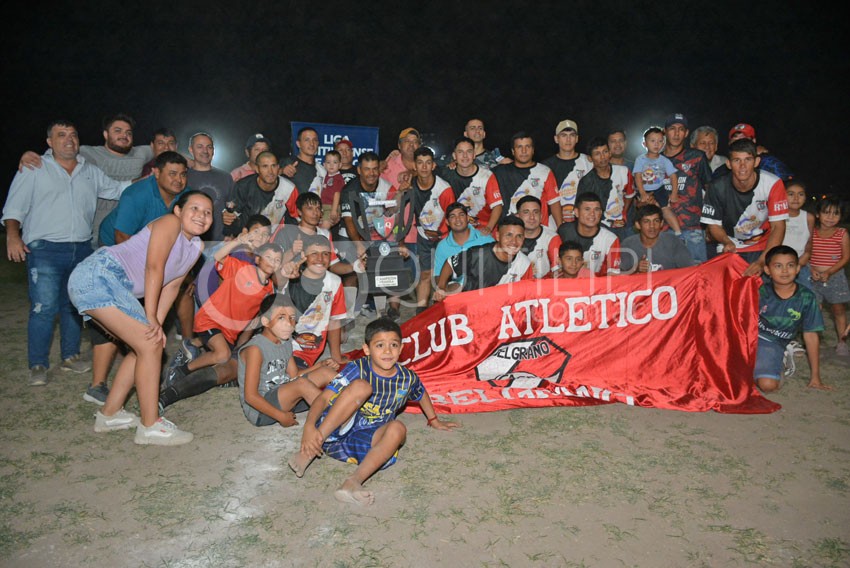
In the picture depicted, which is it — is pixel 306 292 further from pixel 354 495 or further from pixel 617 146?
pixel 617 146

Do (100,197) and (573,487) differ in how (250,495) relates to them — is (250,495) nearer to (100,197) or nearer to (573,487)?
(573,487)

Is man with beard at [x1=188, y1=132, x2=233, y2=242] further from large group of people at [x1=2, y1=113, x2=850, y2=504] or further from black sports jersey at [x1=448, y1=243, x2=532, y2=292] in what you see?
black sports jersey at [x1=448, y1=243, x2=532, y2=292]

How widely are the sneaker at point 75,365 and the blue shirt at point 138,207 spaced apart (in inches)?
57.1

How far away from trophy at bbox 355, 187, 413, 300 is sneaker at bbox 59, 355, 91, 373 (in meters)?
2.92

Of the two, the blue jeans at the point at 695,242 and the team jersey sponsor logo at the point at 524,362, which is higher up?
the blue jeans at the point at 695,242

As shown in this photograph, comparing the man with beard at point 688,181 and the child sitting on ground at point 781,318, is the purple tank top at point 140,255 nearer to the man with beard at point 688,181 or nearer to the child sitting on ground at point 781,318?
the child sitting on ground at point 781,318

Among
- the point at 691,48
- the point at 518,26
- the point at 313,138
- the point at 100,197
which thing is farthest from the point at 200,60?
the point at 691,48

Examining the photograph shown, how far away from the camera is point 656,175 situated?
268 inches

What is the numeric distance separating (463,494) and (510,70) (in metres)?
20.4

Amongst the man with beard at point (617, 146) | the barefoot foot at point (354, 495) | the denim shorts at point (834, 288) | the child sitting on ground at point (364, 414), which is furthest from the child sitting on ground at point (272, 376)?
the denim shorts at point (834, 288)

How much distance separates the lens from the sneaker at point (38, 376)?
5.10m

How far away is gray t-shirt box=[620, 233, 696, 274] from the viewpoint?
19.5ft

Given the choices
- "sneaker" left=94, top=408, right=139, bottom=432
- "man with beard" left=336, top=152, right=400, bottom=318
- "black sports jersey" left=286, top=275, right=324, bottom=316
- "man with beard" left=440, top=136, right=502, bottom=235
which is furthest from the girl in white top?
"sneaker" left=94, top=408, right=139, bottom=432

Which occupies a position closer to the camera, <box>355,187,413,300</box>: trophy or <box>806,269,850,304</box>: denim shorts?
<box>806,269,850,304</box>: denim shorts
